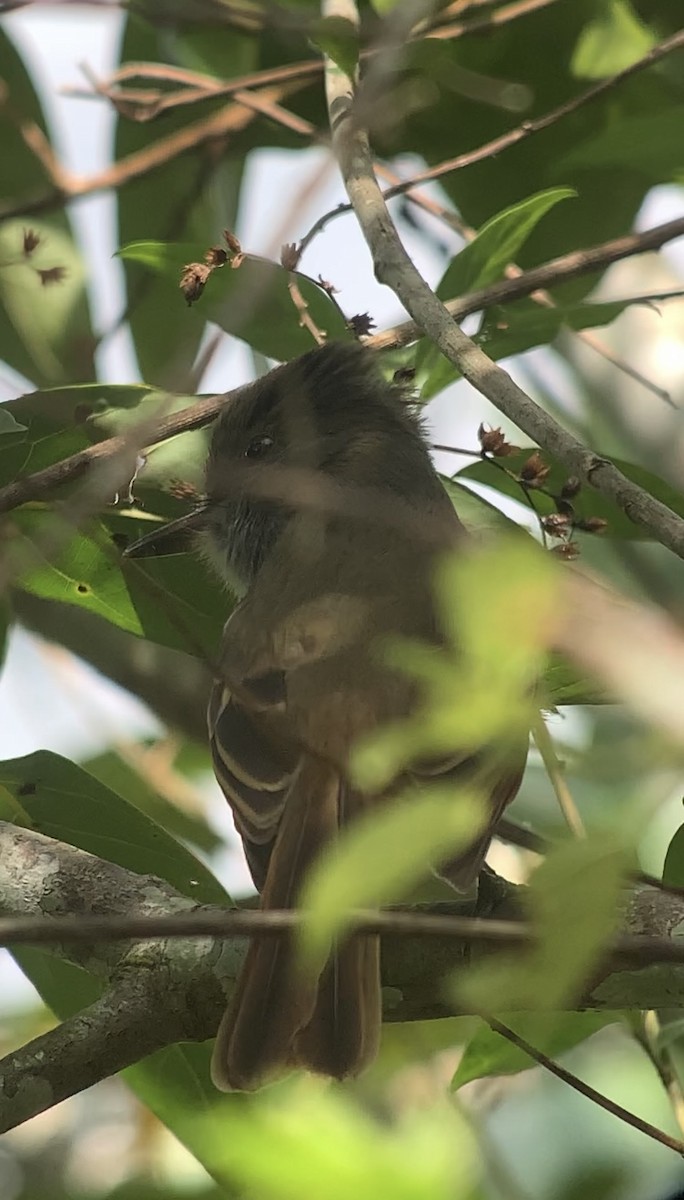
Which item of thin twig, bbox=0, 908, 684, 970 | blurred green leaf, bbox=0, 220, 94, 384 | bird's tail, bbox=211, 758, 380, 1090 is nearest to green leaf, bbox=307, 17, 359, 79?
blurred green leaf, bbox=0, 220, 94, 384

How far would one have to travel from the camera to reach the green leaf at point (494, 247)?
2.89 meters

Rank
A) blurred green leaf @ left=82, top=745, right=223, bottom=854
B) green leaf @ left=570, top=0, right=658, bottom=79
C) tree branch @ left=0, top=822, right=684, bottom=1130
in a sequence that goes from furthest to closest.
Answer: blurred green leaf @ left=82, top=745, right=223, bottom=854 < green leaf @ left=570, top=0, right=658, bottom=79 < tree branch @ left=0, top=822, right=684, bottom=1130

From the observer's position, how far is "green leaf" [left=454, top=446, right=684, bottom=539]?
2.94m

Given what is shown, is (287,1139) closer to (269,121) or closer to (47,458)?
(47,458)

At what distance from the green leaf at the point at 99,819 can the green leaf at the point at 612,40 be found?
7.14 ft

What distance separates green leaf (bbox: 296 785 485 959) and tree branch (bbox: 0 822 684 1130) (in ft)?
3.11

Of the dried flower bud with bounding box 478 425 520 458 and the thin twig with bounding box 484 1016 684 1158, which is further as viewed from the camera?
the dried flower bud with bounding box 478 425 520 458

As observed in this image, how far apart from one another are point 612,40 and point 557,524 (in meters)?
1.78

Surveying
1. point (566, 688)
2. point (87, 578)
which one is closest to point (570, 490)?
point (566, 688)

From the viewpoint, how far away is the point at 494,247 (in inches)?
118

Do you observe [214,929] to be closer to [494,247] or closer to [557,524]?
[557,524]

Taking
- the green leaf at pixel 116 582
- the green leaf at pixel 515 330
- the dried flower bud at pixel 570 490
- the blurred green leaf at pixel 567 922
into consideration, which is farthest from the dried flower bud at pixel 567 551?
the blurred green leaf at pixel 567 922

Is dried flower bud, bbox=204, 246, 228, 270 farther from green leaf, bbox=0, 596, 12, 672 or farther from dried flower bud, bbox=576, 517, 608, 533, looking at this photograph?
green leaf, bbox=0, 596, 12, 672

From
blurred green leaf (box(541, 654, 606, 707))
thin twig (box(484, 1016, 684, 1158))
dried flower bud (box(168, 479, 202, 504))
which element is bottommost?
thin twig (box(484, 1016, 684, 1158))
